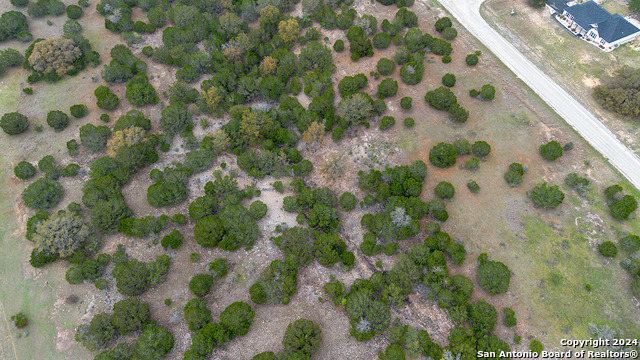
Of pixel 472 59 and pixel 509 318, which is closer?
pixel 509 318

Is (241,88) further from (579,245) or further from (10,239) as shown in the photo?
(579,245)

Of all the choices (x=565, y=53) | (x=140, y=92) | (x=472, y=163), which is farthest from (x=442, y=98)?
(x=140, y=92)

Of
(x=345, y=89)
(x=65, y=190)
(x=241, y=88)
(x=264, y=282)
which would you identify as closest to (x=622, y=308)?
(x=264, y=282)

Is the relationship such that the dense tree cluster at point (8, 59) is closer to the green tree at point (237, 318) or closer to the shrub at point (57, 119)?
the shrub at point (57, 119)

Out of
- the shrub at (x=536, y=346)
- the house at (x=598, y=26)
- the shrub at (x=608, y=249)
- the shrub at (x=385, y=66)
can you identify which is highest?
the house at (x=598, y=26)

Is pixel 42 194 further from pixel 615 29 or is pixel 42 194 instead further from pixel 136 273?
pixel 615 29

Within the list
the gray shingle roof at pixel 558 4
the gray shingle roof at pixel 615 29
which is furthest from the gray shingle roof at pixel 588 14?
the gray shingle roof at pixel 558 4

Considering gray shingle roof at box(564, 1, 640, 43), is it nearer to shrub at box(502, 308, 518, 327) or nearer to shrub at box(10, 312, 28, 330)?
shrub at box(502, 308, 518, 327)
